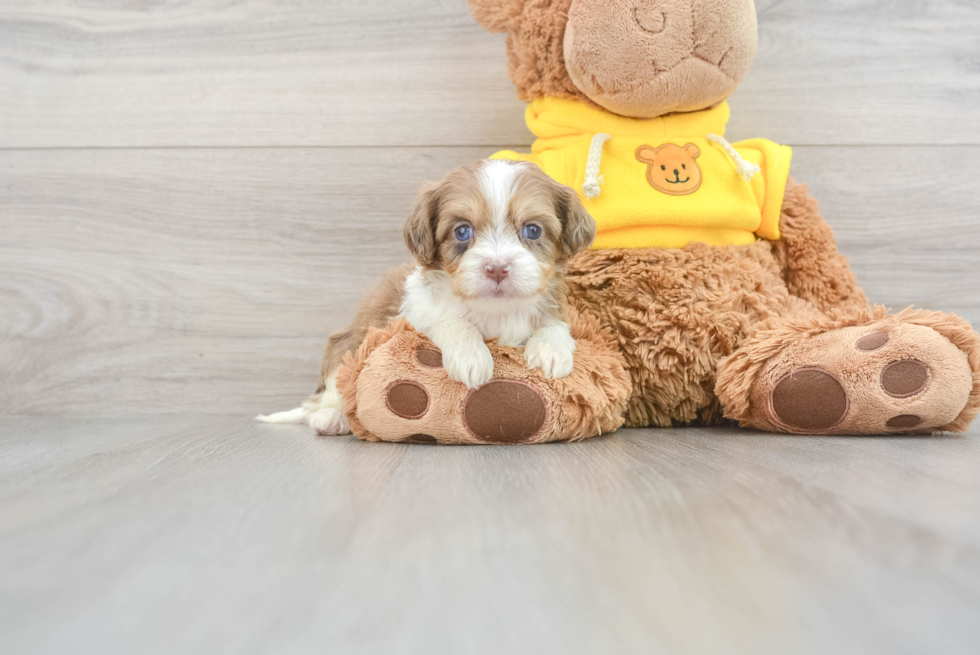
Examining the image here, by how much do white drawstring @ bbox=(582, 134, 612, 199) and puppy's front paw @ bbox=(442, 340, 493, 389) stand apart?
1.42 ft

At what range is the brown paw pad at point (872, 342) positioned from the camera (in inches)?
47.8

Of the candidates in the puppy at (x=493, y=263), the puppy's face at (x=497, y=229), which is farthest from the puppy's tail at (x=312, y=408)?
the puppy's face at (x=497, y=229)

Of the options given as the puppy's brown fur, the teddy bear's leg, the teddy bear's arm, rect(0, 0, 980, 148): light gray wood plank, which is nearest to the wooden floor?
rect(0, 0, 980, 148): light gray wood plank

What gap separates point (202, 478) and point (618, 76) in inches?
42.6

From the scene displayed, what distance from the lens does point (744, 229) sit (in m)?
1.54

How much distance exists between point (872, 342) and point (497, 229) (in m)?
0.68

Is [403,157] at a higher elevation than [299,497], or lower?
higher

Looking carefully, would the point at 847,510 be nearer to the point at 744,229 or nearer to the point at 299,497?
the point at 299,497

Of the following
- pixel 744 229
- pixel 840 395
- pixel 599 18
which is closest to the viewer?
pixel 840 395

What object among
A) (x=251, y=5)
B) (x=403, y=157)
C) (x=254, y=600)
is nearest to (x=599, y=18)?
(x=403, y=157)

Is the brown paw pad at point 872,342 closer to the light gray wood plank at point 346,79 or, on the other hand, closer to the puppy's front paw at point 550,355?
the puppy's front paw at point 550,355

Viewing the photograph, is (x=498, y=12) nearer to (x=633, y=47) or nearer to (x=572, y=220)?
(x=633, y=47)

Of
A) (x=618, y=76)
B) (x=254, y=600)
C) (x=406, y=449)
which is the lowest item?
(x=406, y=449)

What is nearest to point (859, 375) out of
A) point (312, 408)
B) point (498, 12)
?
point (498, 12)
